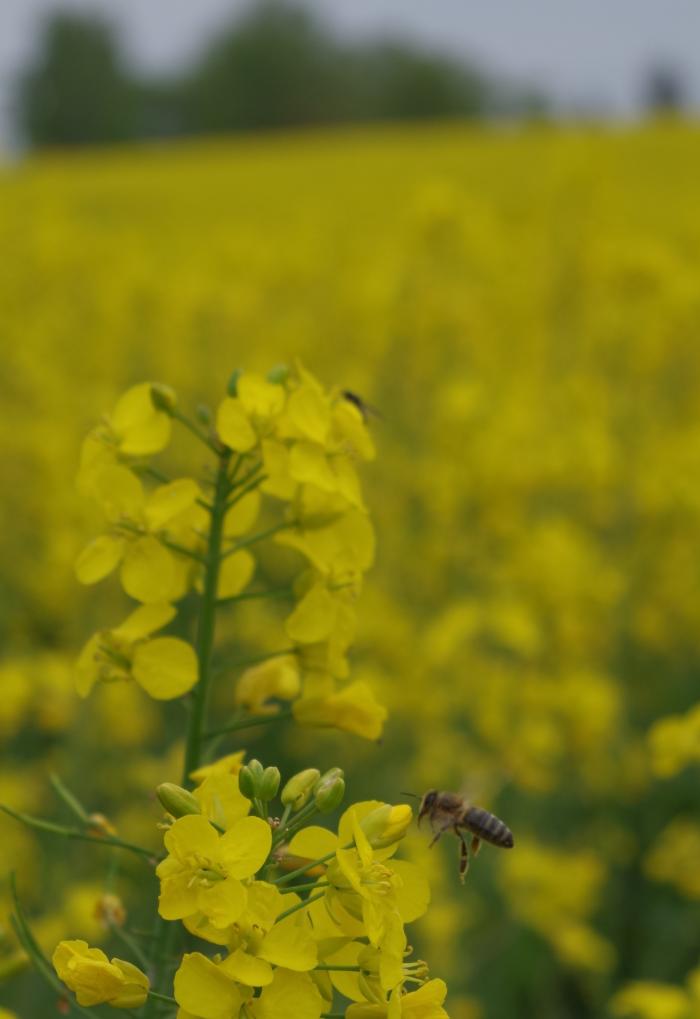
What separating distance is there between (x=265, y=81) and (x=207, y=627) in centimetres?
5906

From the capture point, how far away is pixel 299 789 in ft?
3.99

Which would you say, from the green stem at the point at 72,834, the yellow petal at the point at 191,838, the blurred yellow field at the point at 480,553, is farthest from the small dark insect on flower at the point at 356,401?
the yellow petal at the point at 191,838

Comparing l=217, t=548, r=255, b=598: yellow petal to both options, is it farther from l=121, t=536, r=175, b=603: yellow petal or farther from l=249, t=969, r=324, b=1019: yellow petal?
l=249, t=969, r=324, b=1019: yellow petal

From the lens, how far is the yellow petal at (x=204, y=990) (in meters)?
0.99

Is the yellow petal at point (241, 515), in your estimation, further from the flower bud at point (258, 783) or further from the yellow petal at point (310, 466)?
the flower bud at point (258, 783)

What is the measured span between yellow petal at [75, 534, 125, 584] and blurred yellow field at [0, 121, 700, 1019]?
0.42 metres

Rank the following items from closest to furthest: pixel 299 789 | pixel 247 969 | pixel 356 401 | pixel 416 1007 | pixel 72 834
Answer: pixel 247 969, pixel 416 1007, pixel 299 789, pixel 72 834, pixel 356 401

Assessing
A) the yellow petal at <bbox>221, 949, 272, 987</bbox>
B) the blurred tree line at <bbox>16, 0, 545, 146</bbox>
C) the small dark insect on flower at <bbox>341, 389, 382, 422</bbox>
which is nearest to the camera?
the yellow petal at <bbox>221, 949, 272, 987</bbox>

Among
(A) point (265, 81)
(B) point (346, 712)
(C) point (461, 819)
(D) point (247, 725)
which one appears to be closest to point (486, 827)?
(C) point (461, 819)

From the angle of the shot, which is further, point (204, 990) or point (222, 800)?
point (222, 800)

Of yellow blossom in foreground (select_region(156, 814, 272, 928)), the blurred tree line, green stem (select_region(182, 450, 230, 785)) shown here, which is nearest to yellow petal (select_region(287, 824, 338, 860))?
yellow blossom in foreground (select_region(156, 814, 272, 928))

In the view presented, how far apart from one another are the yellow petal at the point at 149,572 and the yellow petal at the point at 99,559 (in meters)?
0.02

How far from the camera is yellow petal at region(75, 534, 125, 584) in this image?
1490mm

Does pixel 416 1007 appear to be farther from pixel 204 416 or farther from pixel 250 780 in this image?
pixel 204 416
